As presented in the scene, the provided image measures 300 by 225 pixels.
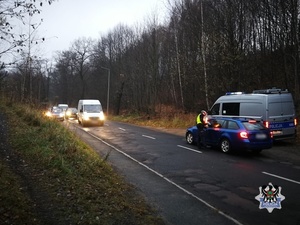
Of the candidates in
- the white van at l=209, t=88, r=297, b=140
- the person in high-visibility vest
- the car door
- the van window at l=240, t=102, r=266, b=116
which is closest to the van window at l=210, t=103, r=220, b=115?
the white van at l=209, t=88, r=297, b=140

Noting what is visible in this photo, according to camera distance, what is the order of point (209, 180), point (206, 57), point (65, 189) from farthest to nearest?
point (206, 57), point (209, 180), point (65, 189)

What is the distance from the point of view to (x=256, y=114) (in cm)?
1565

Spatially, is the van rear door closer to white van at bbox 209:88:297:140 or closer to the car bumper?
white van at bbox 209:88:297:140

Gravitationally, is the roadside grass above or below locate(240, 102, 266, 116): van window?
below

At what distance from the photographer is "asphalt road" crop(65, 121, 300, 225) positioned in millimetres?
6504

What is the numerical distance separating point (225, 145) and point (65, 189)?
28.7 feet

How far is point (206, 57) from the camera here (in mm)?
28359

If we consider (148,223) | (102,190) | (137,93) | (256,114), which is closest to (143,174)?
(102,190)

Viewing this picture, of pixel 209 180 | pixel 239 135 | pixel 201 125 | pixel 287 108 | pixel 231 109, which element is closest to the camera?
pixel 209 180

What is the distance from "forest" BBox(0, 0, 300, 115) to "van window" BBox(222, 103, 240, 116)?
23.3ft

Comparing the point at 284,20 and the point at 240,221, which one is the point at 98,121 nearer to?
the point at 284,20

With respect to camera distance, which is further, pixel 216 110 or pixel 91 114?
pixel 91 114

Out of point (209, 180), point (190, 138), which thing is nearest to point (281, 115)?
point (190, 138)

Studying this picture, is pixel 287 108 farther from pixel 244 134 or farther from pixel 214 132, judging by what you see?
pixel 214 132
